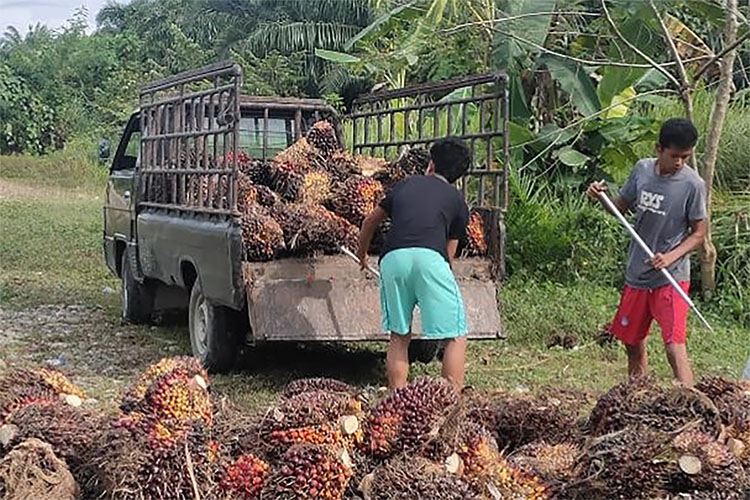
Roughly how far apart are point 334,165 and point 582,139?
4402mm

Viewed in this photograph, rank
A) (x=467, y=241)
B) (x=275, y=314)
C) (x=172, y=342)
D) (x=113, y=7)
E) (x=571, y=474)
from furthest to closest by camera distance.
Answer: (x=113, y=7), (x=172, y=342), (x=467, y=241), (x=275, y=314), (x=571, y=474)

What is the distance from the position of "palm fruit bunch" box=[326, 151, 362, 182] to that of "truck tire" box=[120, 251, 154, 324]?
90.8 inches

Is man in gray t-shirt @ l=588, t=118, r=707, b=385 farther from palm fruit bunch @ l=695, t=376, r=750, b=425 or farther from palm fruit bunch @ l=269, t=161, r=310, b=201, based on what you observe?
palm fruit bunch @ l=269, t=161, r=310, b=201

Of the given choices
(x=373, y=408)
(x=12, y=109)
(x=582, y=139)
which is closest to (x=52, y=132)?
(x=12, y=109)

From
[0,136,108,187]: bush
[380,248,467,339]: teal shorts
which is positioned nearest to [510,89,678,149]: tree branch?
[380,248,467,339]: teal shorts

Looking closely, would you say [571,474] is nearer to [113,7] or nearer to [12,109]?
[12,109]

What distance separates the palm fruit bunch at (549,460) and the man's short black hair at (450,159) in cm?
270

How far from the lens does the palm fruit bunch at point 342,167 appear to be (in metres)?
7.68

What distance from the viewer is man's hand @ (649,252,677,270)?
5672 mm

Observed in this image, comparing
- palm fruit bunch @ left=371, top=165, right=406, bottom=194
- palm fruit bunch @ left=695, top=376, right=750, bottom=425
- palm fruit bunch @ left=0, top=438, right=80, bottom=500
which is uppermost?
palm fruit bunch @ left=371, top=165, right=406, bottom=194

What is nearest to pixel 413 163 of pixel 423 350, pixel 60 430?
Answer: pixel 423 350

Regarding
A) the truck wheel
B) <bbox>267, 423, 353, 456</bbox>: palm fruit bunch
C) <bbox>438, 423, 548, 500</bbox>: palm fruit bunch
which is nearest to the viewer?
<bbox>438, 423, 548, 500</bbox>: palm fruit bunch

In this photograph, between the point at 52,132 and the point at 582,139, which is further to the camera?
the point at 52,132

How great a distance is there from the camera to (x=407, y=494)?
280 centimetres
